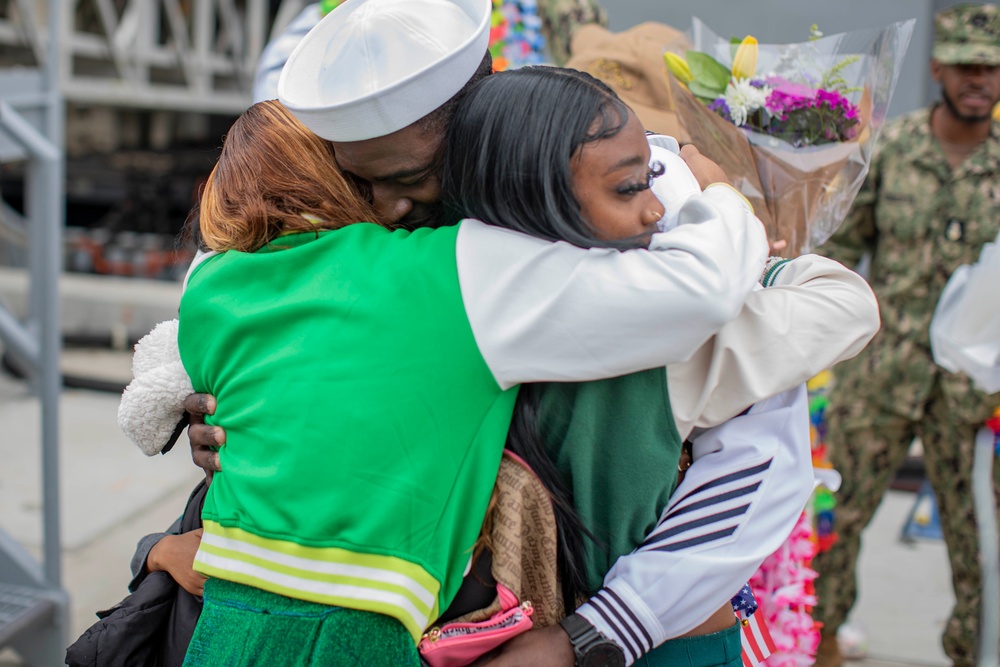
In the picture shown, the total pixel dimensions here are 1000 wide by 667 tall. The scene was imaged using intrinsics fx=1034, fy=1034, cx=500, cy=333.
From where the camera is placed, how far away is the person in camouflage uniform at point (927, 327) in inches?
139

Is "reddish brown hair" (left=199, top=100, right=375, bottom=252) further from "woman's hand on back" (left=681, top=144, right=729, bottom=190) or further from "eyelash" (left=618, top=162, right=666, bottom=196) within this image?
"woman's hand on back" (left=681, top=144, right=729, bottom=190)

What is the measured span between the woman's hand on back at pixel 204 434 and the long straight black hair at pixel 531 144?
1.60 ft

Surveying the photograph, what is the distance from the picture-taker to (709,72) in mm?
2133

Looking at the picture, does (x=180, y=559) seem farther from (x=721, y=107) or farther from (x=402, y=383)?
(x=721, y=107)

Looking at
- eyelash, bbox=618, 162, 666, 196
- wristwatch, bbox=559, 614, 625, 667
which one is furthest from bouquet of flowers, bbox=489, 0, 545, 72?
wristwatch, bbox=559, 614, 625, 667

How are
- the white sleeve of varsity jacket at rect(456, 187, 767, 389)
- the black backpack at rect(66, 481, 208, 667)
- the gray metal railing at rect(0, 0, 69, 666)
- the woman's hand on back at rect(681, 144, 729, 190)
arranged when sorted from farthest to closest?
the gray metal railing at rect(0, 0, 69, 666)
the woman's hand on back at rect(681, 144, 729, 190)
the black backpack at rect(66, 481, 208, 667)
the white sleeve of varsity jacket at rect(456, 187, 767, 389)

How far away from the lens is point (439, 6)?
1.46 meters

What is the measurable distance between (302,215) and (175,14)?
960 cm

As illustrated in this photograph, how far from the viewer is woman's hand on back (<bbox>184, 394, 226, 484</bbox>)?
150 cm

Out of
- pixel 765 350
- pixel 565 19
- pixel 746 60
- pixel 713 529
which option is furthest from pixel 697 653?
pixel 565 19

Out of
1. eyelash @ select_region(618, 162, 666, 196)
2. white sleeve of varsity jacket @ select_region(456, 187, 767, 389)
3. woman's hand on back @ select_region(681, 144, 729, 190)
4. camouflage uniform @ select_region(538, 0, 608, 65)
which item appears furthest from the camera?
camouflage uniform @ select_region(538, 0, 608, 65)

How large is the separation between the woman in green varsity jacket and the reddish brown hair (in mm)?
78

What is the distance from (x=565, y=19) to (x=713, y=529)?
8.55 feet

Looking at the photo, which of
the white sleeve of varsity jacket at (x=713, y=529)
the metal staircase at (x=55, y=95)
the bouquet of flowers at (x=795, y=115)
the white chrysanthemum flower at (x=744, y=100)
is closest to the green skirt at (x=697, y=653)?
the white sleeve of varsity jacket at (x=713, y=529)
